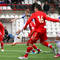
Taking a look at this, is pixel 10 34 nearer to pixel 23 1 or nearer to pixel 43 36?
pixel 23 1

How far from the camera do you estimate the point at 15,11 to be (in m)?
23.6

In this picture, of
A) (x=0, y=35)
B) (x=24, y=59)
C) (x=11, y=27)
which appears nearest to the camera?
(x=24, y=59)

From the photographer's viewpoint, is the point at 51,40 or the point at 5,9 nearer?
the point at 51,40

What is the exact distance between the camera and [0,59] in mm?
9203

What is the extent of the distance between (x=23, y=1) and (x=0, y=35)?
446 inches

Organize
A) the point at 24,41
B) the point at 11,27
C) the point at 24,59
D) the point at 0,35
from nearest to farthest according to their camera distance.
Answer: the point at 24,59
the point at 0,35
the point at 24,41
the point at 11,27

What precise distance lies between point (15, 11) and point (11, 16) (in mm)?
613

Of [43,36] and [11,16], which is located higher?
[43,36]

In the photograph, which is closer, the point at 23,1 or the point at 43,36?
the point at 43,36

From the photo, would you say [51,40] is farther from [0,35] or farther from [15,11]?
[0,35]

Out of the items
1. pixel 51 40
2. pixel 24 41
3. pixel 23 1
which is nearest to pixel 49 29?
pixel 51 40

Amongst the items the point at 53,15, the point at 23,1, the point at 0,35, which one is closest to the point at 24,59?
the point at 0,35

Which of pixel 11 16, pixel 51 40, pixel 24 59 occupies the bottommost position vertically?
pixel 51 40

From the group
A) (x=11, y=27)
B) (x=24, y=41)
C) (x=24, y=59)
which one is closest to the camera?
(x=24, y=59)
